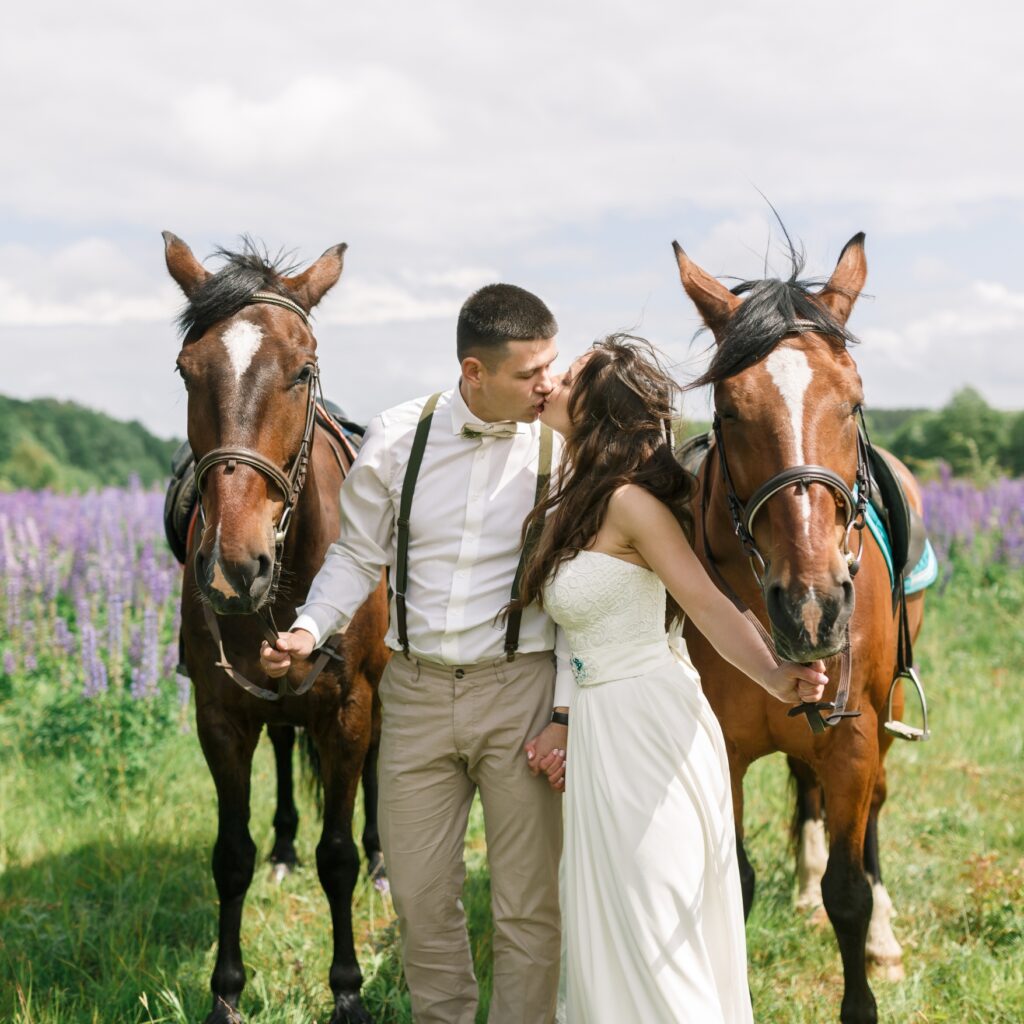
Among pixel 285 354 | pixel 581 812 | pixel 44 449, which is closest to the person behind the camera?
pixel 581 812

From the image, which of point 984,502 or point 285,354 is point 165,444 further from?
point 285,354

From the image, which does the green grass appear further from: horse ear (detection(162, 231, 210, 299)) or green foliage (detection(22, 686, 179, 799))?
horse ear (detection(162, 231, 210, 299))

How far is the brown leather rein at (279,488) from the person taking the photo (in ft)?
10.6

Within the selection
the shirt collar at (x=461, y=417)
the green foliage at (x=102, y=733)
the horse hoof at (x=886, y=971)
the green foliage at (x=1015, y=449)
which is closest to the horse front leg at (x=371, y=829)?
the green foliage at (x=102, y=733)

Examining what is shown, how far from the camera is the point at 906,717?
7.89 meters

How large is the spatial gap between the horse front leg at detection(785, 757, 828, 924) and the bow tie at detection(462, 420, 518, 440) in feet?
8.36

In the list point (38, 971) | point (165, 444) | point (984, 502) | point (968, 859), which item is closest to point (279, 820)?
point (38, 971)

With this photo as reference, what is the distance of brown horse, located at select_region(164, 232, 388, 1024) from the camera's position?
322cm

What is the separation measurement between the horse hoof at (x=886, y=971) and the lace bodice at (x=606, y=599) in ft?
7.68

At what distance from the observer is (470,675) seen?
10.7 ft

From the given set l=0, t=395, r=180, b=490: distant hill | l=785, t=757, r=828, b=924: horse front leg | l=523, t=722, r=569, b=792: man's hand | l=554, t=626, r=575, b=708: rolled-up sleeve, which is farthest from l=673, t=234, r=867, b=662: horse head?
l=0, t=395, r=180, b=490: distant hill

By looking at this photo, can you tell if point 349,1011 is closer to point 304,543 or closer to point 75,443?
point 304,543

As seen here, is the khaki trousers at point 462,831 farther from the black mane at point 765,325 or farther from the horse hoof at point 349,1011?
the black mane at point 765,325

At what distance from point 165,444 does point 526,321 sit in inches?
1075
